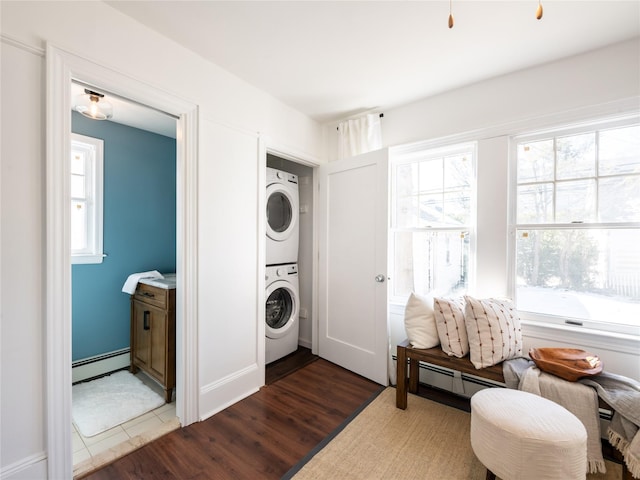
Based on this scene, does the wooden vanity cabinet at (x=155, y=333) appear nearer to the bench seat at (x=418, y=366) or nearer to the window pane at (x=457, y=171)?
the bench seat at (x=418, y=366)

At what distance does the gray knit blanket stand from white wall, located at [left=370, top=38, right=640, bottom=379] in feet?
1.52

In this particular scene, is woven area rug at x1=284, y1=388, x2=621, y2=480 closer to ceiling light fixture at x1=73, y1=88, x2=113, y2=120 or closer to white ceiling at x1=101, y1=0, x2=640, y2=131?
white ceiling at x1=101, y1=0, x2=640, y2=131

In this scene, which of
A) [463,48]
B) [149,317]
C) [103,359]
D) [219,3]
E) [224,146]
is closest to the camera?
[219,3]

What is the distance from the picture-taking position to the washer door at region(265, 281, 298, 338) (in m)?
3.01

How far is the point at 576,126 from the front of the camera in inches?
78.2

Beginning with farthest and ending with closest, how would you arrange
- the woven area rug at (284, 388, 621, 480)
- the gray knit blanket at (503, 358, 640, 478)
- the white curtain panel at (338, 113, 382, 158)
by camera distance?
1. the white curtain panel at (338, 113, 382, 158)
2. the woven area rug at (284, 388, 621, 480)
3. the gray knit blanket at (503, 358, 640, 478)

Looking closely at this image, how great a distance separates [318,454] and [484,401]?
976 mm

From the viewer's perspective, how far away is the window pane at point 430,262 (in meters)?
2.42

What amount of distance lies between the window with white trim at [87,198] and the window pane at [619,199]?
4.10 meters

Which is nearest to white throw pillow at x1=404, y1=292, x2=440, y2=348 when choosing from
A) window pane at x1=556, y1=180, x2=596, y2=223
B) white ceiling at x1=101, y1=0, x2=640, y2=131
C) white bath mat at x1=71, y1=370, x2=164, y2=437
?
window pane at x1=556, y1=180, x2=596, y2=223

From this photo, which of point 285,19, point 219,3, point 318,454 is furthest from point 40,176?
point 318,454

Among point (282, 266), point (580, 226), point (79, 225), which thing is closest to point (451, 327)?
point (580, 226)

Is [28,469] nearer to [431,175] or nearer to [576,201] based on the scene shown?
[431,175]

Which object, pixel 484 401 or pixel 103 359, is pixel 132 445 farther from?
pixel 484 401
